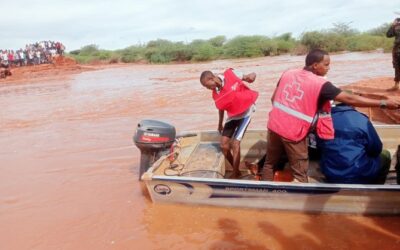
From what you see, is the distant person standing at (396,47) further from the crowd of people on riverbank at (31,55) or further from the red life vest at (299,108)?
the crowd of people on riverbank at (31,55)

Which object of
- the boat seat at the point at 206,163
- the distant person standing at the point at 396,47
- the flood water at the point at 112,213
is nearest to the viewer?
the flood water at the point at 112,213

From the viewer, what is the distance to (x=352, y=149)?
3844mm

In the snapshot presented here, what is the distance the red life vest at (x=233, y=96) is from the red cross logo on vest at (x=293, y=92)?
36.6 inches

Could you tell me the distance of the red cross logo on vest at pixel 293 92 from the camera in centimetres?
369

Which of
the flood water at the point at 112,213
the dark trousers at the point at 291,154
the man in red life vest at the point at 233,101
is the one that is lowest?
the flood water at the point at 112,213

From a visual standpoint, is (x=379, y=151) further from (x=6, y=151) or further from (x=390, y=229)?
(x=6, y=151)

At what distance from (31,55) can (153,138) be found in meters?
32.1

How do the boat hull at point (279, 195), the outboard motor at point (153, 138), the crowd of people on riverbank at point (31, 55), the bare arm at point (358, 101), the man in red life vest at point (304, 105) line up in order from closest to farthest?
the bare arm at point (358, 101)
the man in red life vest at point (304, 105)
the boat hull at point (279, 195)
the outboard motor at point (153, 138)
the crowd of people on riverbank at point (31, 55)

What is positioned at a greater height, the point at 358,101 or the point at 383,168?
the point at 358,101

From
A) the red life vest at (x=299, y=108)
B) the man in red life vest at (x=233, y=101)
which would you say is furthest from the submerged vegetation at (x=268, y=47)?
the red life vest at (x=299, y=108)

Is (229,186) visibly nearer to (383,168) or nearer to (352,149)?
(352,149)

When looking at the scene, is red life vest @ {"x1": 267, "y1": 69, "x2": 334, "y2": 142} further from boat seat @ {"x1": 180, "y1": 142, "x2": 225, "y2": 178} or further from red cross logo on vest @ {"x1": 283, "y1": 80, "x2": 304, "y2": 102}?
boat seat @ {"x1": 180, "y1": 142, "x2": 225, "y2": 178}

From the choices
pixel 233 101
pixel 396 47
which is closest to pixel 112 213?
pixel 233 101

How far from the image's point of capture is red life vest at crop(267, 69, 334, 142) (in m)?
3.63
